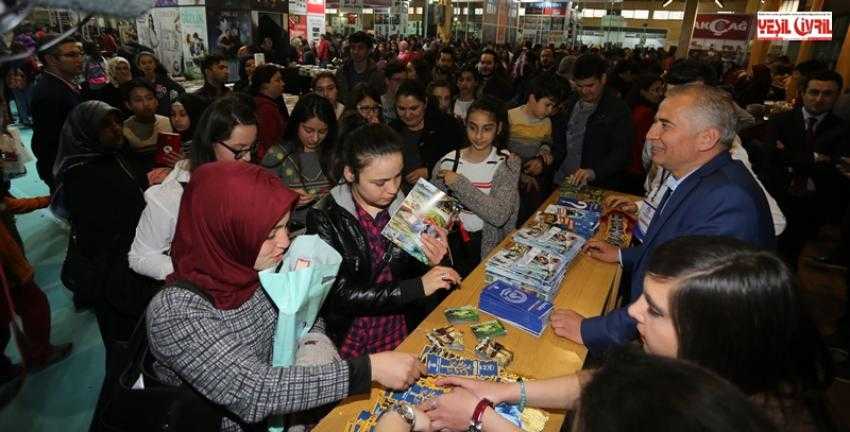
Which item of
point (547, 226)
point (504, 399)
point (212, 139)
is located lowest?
point (504, 399)

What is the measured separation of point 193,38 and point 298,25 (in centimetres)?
340

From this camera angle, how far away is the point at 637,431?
78 cm

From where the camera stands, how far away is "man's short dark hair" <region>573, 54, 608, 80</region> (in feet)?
13.3

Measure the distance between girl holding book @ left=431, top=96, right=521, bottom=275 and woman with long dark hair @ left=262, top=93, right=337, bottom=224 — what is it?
83cm

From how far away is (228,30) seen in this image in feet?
27.6

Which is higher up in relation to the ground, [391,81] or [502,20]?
[502,20]

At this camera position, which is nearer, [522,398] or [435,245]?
[522,398]

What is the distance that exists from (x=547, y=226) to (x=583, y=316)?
0.79 m

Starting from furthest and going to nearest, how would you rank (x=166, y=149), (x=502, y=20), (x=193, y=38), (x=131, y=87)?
(x=502, y=20) < (x=193, y=38) < (x=131, y=87) < (x=166, y=149)

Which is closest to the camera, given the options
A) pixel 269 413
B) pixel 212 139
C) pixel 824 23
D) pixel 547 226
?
pixel 269 413

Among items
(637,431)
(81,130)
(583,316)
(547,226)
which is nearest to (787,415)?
(637,431)

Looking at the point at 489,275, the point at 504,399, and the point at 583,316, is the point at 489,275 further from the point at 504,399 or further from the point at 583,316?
the point at 504,399

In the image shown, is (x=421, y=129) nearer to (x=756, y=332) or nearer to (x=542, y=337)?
(x=542, y=337)

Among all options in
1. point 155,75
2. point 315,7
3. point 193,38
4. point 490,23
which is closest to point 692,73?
point 155,75
